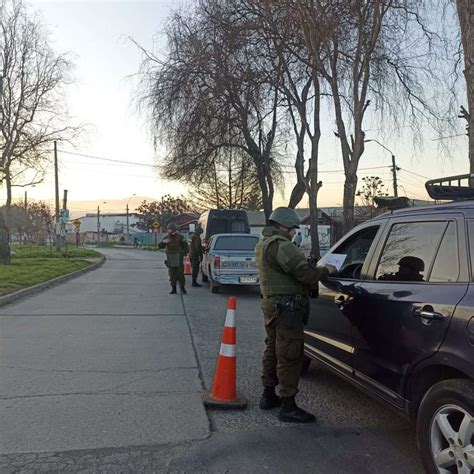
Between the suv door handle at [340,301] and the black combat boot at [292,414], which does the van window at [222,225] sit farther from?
the black combat boot at [292,414]

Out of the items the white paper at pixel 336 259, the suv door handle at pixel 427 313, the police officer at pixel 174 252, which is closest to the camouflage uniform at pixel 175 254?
the police officer at pixel 174 252

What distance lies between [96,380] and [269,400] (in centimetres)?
194

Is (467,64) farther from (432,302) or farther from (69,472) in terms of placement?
(69,472)

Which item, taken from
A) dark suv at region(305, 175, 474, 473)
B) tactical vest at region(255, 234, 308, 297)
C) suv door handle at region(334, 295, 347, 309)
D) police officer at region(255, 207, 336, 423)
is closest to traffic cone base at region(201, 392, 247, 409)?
police officer at region(255, 207, 336, 423)

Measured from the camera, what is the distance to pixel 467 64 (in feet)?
23.8

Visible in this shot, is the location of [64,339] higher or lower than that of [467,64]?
lower

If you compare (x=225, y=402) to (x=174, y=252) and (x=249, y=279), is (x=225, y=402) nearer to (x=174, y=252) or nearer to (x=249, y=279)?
(x=174, y=252)

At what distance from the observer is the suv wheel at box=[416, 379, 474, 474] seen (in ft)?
9.25

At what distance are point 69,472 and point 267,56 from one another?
15.6 m

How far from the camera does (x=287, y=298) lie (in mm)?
4285

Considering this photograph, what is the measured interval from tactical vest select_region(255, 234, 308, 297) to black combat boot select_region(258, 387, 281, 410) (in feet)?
2.97

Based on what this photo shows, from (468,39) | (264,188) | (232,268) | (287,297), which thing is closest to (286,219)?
(287,297)

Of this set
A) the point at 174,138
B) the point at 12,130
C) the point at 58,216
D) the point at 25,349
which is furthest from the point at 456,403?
the point at 58,216

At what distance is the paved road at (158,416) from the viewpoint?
3635 mm
